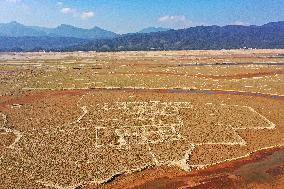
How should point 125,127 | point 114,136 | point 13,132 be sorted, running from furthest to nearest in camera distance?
point 125,127, point 13,132, point 114,136

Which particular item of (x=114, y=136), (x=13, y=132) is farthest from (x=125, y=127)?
(x=13, y=132)

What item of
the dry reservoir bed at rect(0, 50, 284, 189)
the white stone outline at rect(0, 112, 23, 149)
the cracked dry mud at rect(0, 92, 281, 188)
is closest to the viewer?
the cracked dry mud at rect(0, 92, 281, 188)

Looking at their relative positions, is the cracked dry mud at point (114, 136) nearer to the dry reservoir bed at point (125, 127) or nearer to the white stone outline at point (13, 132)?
the dry reservoir bed at point (125, 127)

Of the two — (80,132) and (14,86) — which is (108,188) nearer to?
(80,132)

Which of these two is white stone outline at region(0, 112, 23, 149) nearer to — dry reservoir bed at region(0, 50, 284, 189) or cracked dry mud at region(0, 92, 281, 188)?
dry reservoir bed at region(0, 50, 284, 189)

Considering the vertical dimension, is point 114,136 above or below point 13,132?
above

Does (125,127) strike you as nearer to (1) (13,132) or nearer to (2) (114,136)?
(2) (114,136)

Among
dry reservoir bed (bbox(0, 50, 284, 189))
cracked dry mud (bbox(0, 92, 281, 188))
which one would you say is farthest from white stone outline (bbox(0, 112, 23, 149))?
cracked dry mud (bbox(0, 92, 281, 188))

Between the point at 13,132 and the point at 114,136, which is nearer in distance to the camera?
the point at 114,136

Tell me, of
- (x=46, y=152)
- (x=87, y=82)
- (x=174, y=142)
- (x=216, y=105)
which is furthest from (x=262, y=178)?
(x=87, y=82)

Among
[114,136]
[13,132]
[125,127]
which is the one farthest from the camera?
[125,127]
